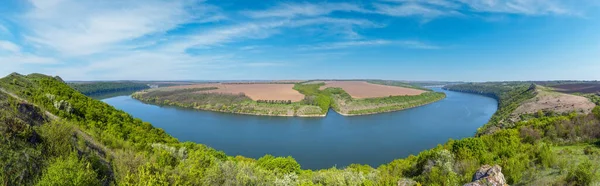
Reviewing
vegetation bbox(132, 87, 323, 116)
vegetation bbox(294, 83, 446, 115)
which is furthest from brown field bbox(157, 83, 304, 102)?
vegetation bbox(294, 83, 446, 115)

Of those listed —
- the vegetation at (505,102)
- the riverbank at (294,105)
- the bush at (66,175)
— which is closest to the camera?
the bush at (66,175)

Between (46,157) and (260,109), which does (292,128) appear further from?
(46,157)

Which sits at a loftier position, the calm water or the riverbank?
Result: the riverbank

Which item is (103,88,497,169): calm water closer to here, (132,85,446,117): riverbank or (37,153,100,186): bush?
(132,85,446,117): riverbank

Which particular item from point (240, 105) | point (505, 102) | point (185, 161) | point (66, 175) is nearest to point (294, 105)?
point (240, 105)

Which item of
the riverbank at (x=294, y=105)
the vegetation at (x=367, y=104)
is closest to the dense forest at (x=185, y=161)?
the riverbank at (x=294, y=105)

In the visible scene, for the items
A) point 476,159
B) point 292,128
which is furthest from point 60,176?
point 292,128

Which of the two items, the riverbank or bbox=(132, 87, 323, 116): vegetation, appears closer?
bbox=(132, 87, 323, 116): vegetation

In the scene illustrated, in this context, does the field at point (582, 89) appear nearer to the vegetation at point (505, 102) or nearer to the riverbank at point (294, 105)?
the vegetation at point (505, 102)
